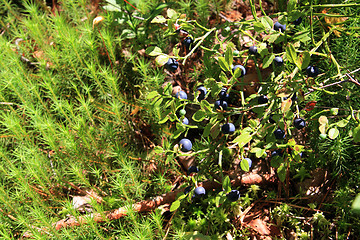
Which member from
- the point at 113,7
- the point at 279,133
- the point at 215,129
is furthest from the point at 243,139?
the point at 113,7

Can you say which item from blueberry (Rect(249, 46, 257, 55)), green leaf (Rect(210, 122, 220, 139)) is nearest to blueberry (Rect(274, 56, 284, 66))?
blueberry (Rect(249, 46, 257, 55))

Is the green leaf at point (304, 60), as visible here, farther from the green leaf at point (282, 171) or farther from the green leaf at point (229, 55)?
the green leaf at point (282, 171)

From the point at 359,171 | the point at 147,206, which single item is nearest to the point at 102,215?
the point at 147,206

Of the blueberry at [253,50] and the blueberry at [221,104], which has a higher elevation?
the blueberry at [253,50]

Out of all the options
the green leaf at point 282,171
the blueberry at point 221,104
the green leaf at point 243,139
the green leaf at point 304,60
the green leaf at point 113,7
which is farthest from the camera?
the green leaf at point 113,7

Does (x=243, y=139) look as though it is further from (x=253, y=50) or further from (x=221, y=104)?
(x=253, y=50)

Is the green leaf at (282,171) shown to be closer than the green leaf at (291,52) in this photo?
No

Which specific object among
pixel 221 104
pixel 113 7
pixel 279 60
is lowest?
pixel 221 104

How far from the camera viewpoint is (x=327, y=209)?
193 centimetres

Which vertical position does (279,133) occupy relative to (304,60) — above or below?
below

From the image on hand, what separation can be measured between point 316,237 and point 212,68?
1.16 m

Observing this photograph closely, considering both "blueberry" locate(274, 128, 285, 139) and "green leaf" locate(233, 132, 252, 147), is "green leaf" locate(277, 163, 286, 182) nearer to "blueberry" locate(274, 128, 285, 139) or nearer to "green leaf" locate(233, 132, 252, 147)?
"blueberry" locate(274, 128, 285, 139)

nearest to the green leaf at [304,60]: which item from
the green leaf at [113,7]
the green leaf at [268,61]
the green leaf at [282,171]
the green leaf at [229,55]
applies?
the green leaf at [268,61]

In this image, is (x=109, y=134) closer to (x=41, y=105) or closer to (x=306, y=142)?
(x=41, y=105)
